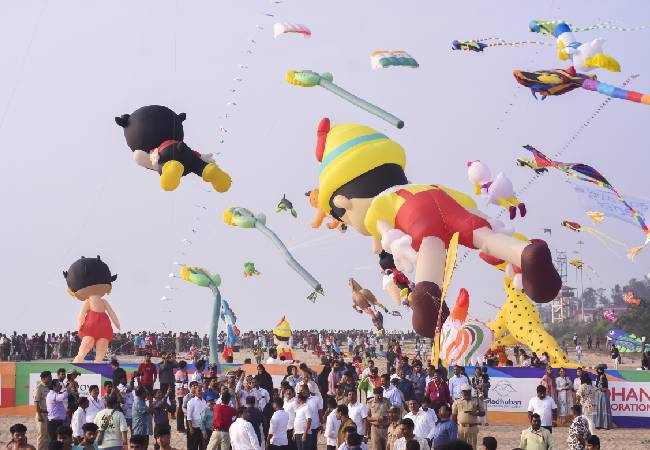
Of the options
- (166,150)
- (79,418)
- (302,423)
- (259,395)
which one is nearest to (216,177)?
(166,150)

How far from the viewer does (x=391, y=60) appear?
2206cm

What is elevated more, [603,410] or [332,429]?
[332,429]

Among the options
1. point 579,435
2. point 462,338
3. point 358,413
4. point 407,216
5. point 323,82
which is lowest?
point 579,435

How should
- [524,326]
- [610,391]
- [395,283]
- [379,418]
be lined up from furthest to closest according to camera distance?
1. [524,326]
2. [395,283]
3. [610,391]
4. [379,418]

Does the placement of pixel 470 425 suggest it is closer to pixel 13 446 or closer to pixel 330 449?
pixel 330 449

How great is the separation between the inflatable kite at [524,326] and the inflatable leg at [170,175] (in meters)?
11.6

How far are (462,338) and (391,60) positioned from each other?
21.3 ft

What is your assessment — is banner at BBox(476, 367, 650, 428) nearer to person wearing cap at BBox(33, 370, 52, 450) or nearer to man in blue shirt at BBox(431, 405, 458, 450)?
man in blue shirt at BBox(431, 405, 458, 450)

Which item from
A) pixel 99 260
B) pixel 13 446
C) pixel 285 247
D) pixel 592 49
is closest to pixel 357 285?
pixel 285 247

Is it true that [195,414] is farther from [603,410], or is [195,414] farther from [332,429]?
[603,410]

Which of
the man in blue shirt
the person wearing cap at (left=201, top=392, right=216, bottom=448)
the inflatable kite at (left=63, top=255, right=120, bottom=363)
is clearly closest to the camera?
the man in blue shirt

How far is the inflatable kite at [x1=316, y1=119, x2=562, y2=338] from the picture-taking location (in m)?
20.0

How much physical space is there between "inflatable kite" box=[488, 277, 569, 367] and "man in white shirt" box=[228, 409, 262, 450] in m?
15.9

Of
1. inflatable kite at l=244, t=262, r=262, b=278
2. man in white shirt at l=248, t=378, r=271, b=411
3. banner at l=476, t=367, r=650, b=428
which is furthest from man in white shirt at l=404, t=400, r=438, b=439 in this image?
inflatable kite at l=244, t=262, r=262, b=278
